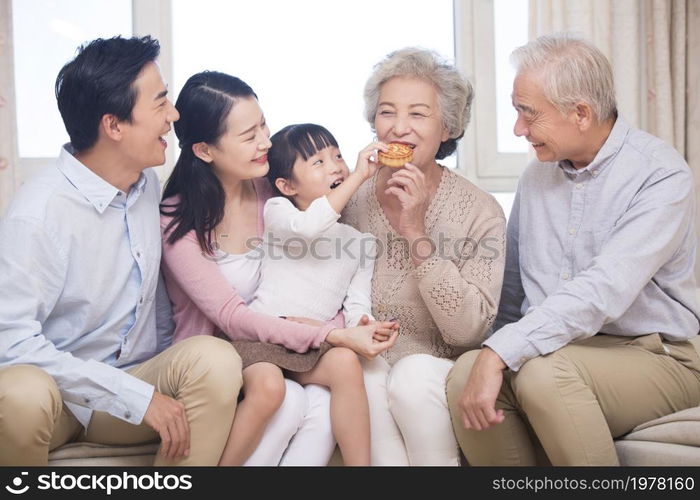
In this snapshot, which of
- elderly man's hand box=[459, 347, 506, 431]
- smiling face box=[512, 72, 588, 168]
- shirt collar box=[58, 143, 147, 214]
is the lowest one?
elderly man's hand box=[459, 347, 506, 431]

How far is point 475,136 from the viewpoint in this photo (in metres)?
3.98

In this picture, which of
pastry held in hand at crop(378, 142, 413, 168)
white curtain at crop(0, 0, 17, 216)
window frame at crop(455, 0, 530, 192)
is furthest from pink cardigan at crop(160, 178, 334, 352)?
window frame at crop(455, 0, 530, 192)

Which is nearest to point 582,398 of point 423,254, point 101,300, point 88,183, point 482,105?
point 423,254

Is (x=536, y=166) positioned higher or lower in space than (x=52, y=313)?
higher

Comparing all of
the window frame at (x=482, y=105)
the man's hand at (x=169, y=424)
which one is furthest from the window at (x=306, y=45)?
the man's hand at (x=169, y=424)

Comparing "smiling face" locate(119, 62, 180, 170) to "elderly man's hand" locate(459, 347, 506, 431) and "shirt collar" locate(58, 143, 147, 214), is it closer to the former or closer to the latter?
"shirt collar" locate(58, 143, 147, 214)

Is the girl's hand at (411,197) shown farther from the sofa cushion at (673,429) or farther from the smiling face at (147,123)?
the sofa cushion at (673,429)

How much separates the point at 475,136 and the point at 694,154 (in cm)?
109

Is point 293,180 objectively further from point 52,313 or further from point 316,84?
point 316,84

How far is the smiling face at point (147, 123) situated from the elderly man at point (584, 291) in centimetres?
94

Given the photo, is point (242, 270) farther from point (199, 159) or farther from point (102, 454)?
point (102, 454)

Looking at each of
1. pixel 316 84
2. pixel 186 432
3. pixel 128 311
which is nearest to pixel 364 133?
pixel 316 84

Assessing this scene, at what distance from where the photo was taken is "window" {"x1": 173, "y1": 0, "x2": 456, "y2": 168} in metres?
3.82

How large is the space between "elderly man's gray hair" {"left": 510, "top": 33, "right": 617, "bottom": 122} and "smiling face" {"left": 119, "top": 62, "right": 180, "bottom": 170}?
0.97 meters
